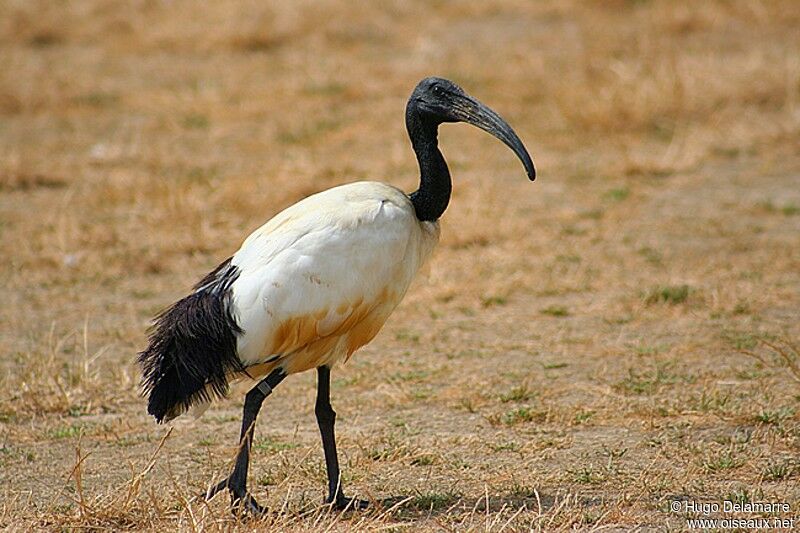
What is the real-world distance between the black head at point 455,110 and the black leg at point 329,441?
118 cm

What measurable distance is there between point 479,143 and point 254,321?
761 centimetres

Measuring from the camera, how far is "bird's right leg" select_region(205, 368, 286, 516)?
15.9 ft

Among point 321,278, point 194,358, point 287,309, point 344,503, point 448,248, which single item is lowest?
point 344,503

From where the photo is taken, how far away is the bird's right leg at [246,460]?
4.83 metres

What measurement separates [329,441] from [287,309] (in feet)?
2.16

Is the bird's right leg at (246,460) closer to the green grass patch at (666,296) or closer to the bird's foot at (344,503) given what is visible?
the bird's foot at (344,503)

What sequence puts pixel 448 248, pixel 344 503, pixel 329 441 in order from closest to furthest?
pixel 344 503, pixel 329 441, pixel 448 248

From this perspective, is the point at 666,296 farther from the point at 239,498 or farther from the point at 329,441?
the point at 239,498

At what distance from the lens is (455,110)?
5395 millimetres

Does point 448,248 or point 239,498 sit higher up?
point 448,248

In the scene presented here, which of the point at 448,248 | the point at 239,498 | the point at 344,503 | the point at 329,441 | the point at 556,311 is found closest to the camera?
the point at 239,498

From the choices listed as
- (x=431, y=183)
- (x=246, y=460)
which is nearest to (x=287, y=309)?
(x=246, y=460)

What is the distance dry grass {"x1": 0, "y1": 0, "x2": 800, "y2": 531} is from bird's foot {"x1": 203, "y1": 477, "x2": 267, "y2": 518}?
0.07 metres

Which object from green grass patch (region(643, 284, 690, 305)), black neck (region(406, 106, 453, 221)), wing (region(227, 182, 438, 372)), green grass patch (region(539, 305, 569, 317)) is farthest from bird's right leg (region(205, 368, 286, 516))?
green grass patch (region(643, 284, 690, 305))
